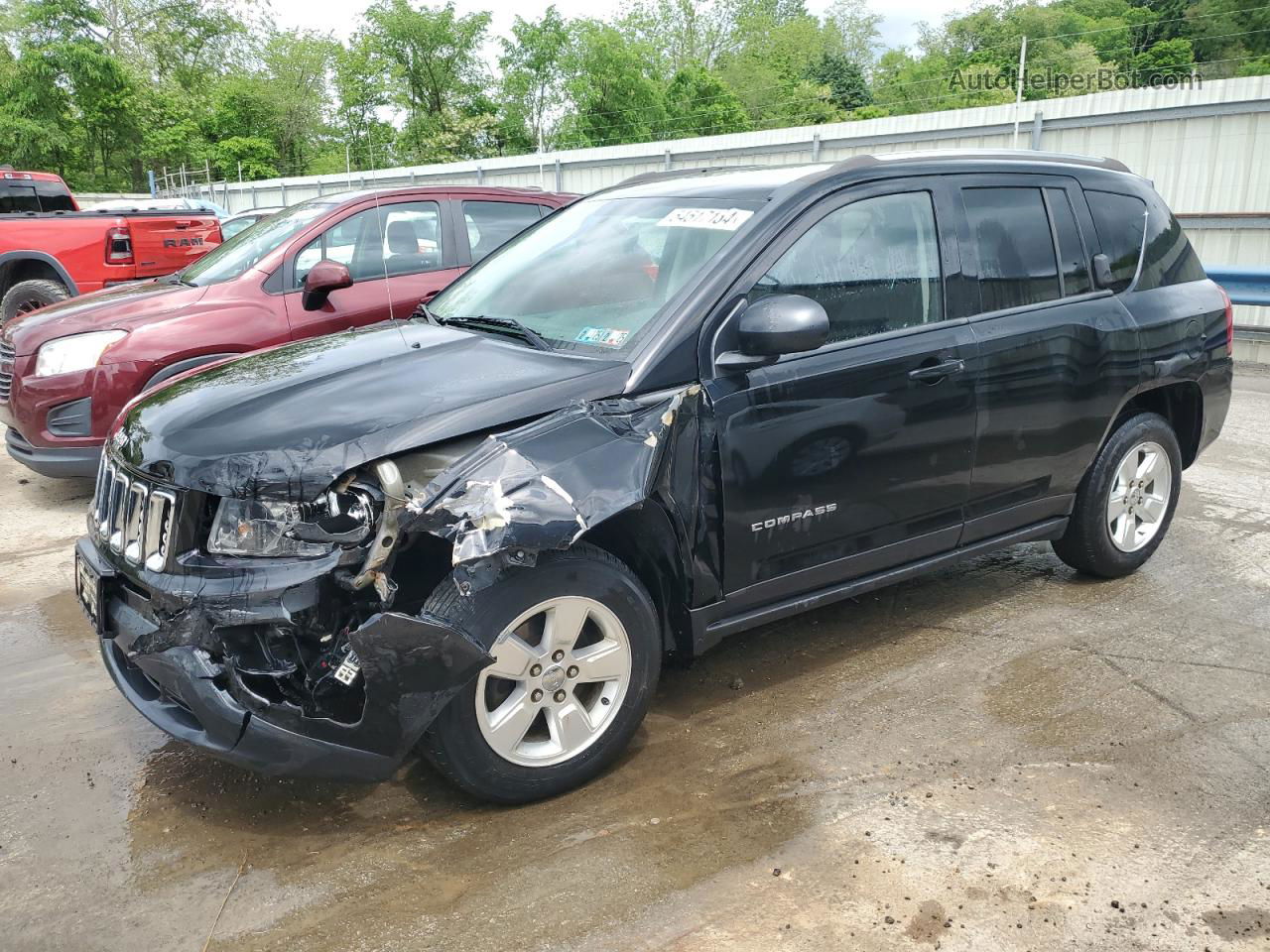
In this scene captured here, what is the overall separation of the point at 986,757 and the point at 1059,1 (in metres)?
77.1

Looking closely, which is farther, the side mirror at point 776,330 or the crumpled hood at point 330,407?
the side mirror at point 776,330

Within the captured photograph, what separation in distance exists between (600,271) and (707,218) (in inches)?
16.8

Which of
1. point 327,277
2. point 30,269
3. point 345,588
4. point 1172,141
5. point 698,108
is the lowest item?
point 345,588

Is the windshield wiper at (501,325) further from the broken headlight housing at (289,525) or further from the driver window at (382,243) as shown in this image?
the driver window at (382,243)

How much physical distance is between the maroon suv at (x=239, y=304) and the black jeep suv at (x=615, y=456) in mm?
2374

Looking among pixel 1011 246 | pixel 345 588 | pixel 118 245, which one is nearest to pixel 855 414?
pixel 1011 246

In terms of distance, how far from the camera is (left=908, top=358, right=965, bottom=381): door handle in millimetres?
3729

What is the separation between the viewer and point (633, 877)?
2.75 meters

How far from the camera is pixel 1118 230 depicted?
459 centimetres

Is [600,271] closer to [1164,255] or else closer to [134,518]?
[134,518]

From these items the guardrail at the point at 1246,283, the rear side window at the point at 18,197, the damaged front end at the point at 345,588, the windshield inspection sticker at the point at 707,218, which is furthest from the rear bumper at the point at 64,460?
the guardrail at the point at 1246,283

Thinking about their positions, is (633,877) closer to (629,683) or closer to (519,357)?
(629,683)

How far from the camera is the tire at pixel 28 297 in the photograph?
9938mm

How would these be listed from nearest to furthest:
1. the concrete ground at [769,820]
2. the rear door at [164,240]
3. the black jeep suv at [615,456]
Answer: the concrete ground at [769,820], the black jeep suv at [615,456], the rear door at [164,240]
